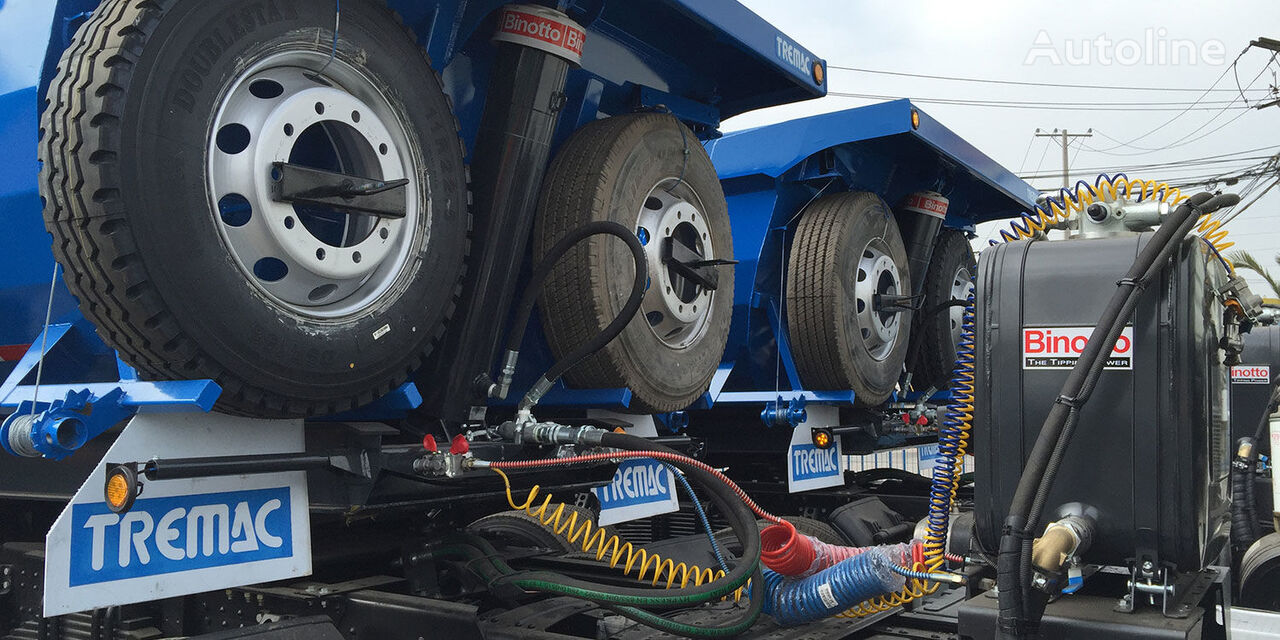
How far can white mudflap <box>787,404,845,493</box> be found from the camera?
5.71 meters

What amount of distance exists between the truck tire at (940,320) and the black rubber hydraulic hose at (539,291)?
3.93 meters

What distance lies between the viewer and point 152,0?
233 cm

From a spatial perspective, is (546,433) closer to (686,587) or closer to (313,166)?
(686,587)

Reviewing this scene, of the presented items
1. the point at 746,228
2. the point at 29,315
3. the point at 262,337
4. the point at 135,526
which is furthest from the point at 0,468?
the point at 746,228

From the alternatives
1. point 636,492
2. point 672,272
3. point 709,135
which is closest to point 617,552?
point 636,492

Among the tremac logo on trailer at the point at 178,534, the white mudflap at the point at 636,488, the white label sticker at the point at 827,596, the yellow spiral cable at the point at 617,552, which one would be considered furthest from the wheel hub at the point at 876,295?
the tremac logo on trailer at the point at 178,534

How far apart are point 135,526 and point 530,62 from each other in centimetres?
189

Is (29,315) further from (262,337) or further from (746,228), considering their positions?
(746,228)

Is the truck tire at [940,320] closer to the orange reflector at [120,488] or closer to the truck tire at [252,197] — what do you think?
the truck tire at [252,197]

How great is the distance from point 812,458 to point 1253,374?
4632mm

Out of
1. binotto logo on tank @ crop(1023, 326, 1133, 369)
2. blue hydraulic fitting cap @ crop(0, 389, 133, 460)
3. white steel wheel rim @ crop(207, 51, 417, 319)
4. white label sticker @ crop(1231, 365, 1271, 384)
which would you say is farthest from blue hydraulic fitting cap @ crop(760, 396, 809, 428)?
white label sticker @ crop(1231, 365, 1271, 384)

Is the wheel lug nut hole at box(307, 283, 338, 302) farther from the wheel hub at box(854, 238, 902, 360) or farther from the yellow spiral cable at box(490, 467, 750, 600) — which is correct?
the wheel hub at box(854, 238, 902, 360)

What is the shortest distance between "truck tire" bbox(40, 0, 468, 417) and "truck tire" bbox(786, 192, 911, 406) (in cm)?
290

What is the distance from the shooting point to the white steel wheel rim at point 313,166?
2541 mm
